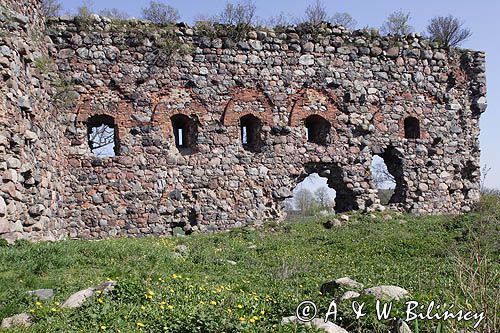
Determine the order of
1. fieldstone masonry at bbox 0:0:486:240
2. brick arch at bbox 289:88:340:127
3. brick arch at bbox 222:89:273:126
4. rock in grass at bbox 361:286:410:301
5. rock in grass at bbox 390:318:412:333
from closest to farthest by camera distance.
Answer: rock in grass at bbox 390:318:412:333 < rock in grass at bbox 361:286:410:301 < fieldstone masonry at bbox 0:0:486:240 < brick arch at bbox 222:89:273:126 < brick arch at bbox 289:88:340:127

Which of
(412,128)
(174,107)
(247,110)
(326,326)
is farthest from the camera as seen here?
(412,128)

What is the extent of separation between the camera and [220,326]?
14.3ft

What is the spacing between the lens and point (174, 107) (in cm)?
1230

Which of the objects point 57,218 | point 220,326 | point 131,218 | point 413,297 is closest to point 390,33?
point 131,218

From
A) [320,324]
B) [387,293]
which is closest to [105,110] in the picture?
[387,293]

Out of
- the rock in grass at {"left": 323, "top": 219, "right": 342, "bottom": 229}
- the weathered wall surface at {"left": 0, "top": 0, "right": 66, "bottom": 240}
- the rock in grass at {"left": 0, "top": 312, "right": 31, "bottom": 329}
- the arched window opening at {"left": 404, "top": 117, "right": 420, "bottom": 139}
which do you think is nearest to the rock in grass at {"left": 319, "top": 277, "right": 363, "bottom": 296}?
the rock in grass at {"left": 0, "top": 312, "right": 31, "bottom": 329}

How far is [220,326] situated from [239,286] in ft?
6.73

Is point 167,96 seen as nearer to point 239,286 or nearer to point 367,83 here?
point 367,83

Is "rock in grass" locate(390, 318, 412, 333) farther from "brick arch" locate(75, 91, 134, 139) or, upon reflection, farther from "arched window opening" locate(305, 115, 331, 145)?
"arched window opening" locate(305, 115, 331, 145)

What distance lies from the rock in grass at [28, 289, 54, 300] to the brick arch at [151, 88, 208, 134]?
6891 mm

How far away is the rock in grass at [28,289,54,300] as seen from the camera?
5402mm

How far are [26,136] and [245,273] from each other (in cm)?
454

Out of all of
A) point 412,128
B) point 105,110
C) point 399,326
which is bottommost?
point 399,326

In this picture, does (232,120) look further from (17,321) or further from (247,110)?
(17,321)
